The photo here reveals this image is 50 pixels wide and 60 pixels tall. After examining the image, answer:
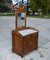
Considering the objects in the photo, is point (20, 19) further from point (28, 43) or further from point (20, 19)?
point (28, 43)

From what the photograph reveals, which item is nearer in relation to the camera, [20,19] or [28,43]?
[28,43]

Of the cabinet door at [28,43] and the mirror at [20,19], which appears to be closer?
the cabinet door at [28,43]

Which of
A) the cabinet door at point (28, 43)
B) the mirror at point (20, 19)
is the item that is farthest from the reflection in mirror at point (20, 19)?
the cabinet door at point (28, 43)

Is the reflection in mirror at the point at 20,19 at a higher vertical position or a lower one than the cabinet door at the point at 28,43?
higher

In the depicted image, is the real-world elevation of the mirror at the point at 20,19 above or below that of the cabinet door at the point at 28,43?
above

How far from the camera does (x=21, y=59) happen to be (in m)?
3.52

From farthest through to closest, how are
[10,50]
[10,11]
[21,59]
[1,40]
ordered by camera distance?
[10,11] → [1,40] → [10,50] → [21,59]

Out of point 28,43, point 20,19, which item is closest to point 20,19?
point 20,19

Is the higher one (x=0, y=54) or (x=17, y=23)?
(x=17, y=23)

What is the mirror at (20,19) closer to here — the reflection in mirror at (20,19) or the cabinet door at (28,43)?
the reflection in mirror at (20,19)

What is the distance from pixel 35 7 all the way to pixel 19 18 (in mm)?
7096

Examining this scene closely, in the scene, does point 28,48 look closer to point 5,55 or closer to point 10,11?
point 5,55

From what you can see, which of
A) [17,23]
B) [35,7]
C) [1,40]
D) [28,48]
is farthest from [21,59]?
[35,7]

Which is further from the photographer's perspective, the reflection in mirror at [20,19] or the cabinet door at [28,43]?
the reflection in mirror at [20,19]
